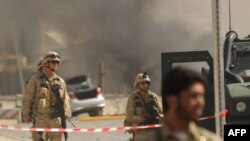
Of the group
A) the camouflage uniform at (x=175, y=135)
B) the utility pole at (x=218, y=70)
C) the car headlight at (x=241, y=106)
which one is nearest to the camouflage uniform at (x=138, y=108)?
the car headlight at (x=241, y=106)

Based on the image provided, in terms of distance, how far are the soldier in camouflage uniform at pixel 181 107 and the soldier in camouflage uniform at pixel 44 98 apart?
5.27 metres

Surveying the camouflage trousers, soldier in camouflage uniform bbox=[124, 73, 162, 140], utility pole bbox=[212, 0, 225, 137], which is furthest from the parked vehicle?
utility pole bbox=[212, 0, 225, 137]

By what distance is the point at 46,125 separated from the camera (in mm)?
8125

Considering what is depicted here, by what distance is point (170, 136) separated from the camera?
2.69 m

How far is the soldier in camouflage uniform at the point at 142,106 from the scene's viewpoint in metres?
7.89

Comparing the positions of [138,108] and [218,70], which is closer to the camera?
[218,70]

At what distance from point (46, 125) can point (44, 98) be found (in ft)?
1.04

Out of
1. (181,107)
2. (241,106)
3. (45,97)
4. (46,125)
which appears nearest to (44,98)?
(45,97)

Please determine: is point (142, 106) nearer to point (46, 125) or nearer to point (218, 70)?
point (46, 125)

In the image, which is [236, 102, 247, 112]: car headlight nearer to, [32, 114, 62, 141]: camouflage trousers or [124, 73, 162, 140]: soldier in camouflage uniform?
[124, 73, 162, 140]: soldier in camouflage uniform

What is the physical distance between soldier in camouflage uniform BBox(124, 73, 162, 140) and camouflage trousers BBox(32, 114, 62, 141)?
0.82 meters

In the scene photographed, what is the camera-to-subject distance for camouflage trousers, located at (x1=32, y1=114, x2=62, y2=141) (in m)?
8.03

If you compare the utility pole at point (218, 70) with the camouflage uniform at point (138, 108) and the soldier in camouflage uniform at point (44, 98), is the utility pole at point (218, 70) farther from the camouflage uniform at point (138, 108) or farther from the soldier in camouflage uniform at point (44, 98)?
the soldier in camouflage uniform at point (44, 98)

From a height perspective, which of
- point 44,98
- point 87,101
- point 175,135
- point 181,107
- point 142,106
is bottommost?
→ point 175,135
